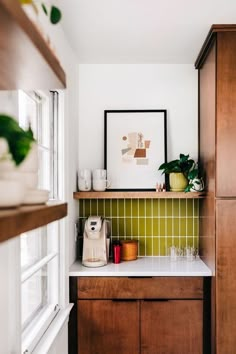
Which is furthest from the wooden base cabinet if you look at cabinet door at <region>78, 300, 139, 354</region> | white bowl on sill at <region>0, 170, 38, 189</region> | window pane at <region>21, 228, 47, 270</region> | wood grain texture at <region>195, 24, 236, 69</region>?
white bowl on sill at <region>0, 170, 38, 189</region>

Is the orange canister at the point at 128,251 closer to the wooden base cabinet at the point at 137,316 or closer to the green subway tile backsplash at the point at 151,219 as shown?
the green subway tile backsplash at the point at 151,219

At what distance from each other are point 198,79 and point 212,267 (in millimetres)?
1529

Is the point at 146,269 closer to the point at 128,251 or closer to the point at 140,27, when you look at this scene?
the point at 128,251

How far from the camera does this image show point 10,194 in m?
0.66

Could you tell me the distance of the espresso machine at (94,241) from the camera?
3.22 metres

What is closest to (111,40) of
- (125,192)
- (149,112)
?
(149,112)

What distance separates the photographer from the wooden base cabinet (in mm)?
2998

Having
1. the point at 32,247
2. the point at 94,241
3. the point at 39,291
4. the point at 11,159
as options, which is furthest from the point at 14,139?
the point at 94,241

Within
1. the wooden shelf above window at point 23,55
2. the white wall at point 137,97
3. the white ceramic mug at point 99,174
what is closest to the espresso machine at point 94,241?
the white ceramic mug at point 99,174

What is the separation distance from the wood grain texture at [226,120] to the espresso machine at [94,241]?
0.93m

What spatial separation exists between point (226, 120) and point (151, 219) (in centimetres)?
114

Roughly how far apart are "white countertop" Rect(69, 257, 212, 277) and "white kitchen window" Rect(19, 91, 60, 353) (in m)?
0.30

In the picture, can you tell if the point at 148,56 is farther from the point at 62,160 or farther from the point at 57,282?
the point at 57,282

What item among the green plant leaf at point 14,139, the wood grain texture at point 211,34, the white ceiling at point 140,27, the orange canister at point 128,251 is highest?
the white ceiling at point 140,27
